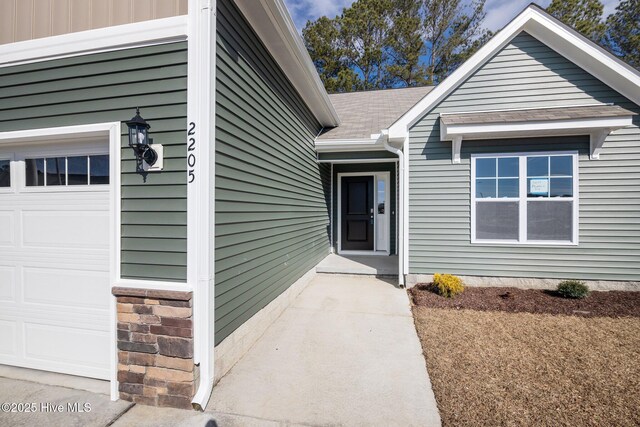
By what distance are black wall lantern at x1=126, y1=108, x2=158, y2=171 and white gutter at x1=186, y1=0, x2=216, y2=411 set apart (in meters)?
0.33

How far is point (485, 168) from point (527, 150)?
0.68 meters

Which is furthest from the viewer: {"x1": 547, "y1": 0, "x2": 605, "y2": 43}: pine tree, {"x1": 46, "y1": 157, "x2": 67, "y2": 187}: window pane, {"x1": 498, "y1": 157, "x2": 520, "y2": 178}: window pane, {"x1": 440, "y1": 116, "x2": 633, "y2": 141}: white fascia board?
{"x1": 547, "y1": 0, "x2": 605, "y2": 43}: pine tree

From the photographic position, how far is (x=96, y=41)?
2.44 m

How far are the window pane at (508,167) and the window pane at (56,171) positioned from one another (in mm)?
5906

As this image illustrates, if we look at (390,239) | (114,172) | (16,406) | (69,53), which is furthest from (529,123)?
(16,406)

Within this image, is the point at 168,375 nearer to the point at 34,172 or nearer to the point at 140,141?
the point at 140,141

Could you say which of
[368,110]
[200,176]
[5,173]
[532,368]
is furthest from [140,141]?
Result: [368,110]

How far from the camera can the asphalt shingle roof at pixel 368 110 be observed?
6.62m

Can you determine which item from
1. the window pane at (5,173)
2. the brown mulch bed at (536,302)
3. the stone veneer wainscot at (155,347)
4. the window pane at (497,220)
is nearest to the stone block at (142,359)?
the stone veneer wainscot at (155,347)

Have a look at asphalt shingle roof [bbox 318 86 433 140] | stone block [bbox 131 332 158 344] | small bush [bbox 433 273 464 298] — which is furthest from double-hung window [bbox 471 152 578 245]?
stone block [bbox 131 332 158 344]

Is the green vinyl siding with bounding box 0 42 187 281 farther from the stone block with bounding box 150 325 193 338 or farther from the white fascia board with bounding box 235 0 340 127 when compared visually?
the white fascia board with bounding box 235 0 340 127

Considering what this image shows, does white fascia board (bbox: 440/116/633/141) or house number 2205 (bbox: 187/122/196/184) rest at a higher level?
white fascia board (bbox: 440/116/633/141)

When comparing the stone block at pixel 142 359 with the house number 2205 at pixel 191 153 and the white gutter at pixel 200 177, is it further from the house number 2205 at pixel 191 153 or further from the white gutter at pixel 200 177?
the house number 2205 at pixel 191 153

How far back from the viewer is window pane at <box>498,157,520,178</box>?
4.88 meters
